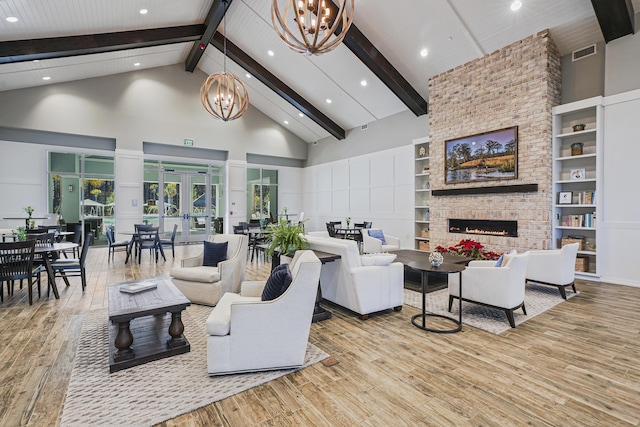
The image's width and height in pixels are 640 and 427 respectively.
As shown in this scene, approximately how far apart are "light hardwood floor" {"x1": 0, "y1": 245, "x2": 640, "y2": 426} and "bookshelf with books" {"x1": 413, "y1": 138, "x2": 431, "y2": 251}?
540cm

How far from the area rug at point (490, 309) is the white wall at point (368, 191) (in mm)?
4643

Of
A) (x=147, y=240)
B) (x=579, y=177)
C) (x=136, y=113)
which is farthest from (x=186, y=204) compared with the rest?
(x=579, y=177)

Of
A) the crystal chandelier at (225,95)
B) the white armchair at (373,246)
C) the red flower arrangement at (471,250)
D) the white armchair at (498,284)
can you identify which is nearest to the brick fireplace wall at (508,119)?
the red flower arrangement at (471,250)

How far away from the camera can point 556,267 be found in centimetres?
488

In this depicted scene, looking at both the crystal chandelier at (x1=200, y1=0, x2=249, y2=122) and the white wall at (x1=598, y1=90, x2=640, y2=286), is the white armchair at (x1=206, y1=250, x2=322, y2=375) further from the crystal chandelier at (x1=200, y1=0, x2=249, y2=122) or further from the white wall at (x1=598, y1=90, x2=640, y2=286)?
the white wall at (x1=598, y1=90, x2=640, y2=286)

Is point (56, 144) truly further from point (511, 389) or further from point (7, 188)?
point (511, 389)

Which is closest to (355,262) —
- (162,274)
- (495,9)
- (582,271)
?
(162,274)

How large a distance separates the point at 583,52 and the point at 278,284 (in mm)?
7704

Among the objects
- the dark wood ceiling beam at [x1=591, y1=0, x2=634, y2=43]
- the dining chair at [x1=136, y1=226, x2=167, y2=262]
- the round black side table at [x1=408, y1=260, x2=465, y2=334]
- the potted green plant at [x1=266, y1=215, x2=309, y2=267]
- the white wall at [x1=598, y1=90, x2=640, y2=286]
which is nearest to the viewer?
the round black side table at [x1=408, y1=260, x2=465, y2=334]

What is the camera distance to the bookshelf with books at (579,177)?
5955 mm

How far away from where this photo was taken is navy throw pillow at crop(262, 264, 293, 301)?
2.75m

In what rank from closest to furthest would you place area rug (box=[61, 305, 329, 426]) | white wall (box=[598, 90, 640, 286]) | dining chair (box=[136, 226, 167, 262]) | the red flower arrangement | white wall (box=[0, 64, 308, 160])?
area rug (box=[61, 305, 329, 426]) → white wall (box=[598, 90, 640, 286]) → the red flower arrangement → dining chair (box=[136, 226, 167, 262]) → white wall (box=[0, 64, 308, 160])

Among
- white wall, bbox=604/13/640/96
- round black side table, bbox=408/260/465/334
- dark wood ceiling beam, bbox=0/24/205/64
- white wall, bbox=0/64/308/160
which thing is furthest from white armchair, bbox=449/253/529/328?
white wall, bbox=0/64/308/160

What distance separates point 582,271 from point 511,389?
17.1 feet
